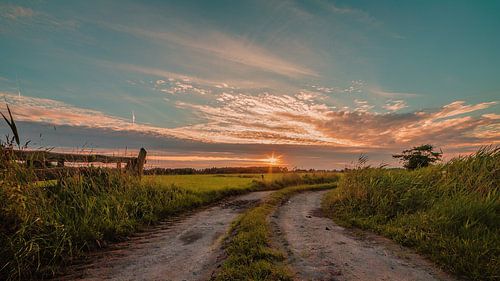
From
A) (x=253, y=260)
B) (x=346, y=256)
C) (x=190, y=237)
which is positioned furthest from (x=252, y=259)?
(x=190, y=237)

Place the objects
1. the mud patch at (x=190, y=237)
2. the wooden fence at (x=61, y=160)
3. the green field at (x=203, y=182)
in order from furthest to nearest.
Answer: the green field at (x=203, y=182) < the wooden fence at (x=61, y=160) < the mud patch at (x=190, y=237)

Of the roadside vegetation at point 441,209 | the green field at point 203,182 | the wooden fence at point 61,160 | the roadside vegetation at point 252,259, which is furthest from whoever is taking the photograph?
the green field at point 203,182

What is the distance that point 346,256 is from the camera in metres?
7.20

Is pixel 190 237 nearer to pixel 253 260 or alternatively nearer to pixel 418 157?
pixel 253 260

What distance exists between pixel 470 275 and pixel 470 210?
3112mm

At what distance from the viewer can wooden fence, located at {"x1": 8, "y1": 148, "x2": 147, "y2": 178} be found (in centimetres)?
907

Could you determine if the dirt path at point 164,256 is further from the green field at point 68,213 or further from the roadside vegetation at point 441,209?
the roadside vegetation at point 441,209

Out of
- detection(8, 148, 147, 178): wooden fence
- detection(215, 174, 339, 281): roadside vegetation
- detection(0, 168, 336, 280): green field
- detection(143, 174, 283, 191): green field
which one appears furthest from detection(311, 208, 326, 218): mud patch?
detection(8, 148, 147, 178): wooden fence

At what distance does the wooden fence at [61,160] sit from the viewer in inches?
357

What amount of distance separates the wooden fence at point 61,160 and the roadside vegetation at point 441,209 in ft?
32.0

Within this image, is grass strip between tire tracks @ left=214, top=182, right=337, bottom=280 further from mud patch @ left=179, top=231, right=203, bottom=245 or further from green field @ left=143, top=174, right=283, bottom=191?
green field @ left=143, top=174, right=283, bottom=191

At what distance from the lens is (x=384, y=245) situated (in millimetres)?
8461

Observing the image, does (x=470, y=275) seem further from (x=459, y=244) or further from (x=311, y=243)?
(x=311, y=243)

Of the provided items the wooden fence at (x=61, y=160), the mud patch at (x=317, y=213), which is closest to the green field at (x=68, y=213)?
the wooden fence at (x=61, y=160)
